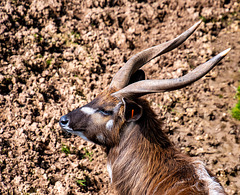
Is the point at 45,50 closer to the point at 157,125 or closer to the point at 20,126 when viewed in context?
the point at 20,126

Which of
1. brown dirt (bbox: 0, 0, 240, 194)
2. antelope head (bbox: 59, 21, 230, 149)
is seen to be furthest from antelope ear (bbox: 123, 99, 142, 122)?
brown dirt (bbox: 0, 0, 240, 194)

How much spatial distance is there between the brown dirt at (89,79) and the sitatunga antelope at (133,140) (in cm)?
100

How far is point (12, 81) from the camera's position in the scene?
5.24 m

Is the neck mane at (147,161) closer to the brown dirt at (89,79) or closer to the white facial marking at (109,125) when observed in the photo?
the white facial marking at (109,125)

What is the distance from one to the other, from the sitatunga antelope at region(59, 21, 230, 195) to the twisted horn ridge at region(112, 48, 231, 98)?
0.08ft

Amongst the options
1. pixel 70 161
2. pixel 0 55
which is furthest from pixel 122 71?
pixel 0 55

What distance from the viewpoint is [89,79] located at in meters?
5.65

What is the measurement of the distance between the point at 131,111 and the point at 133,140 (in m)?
0.40

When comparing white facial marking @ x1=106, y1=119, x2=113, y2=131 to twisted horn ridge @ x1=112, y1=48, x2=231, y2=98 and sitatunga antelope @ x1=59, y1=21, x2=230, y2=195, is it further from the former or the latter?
twisted horn ridge @ x1=112, y1=48, x2=231, y2=98

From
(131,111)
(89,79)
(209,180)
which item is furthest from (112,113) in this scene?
(89,79)

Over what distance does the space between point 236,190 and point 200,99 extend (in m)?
1.77

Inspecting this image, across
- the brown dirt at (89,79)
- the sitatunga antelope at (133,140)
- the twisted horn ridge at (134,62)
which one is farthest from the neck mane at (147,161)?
the brown dirt at (89,79)

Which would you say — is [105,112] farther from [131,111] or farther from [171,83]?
[171,83]

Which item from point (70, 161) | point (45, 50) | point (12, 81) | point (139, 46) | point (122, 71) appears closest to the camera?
point (122, 71)
